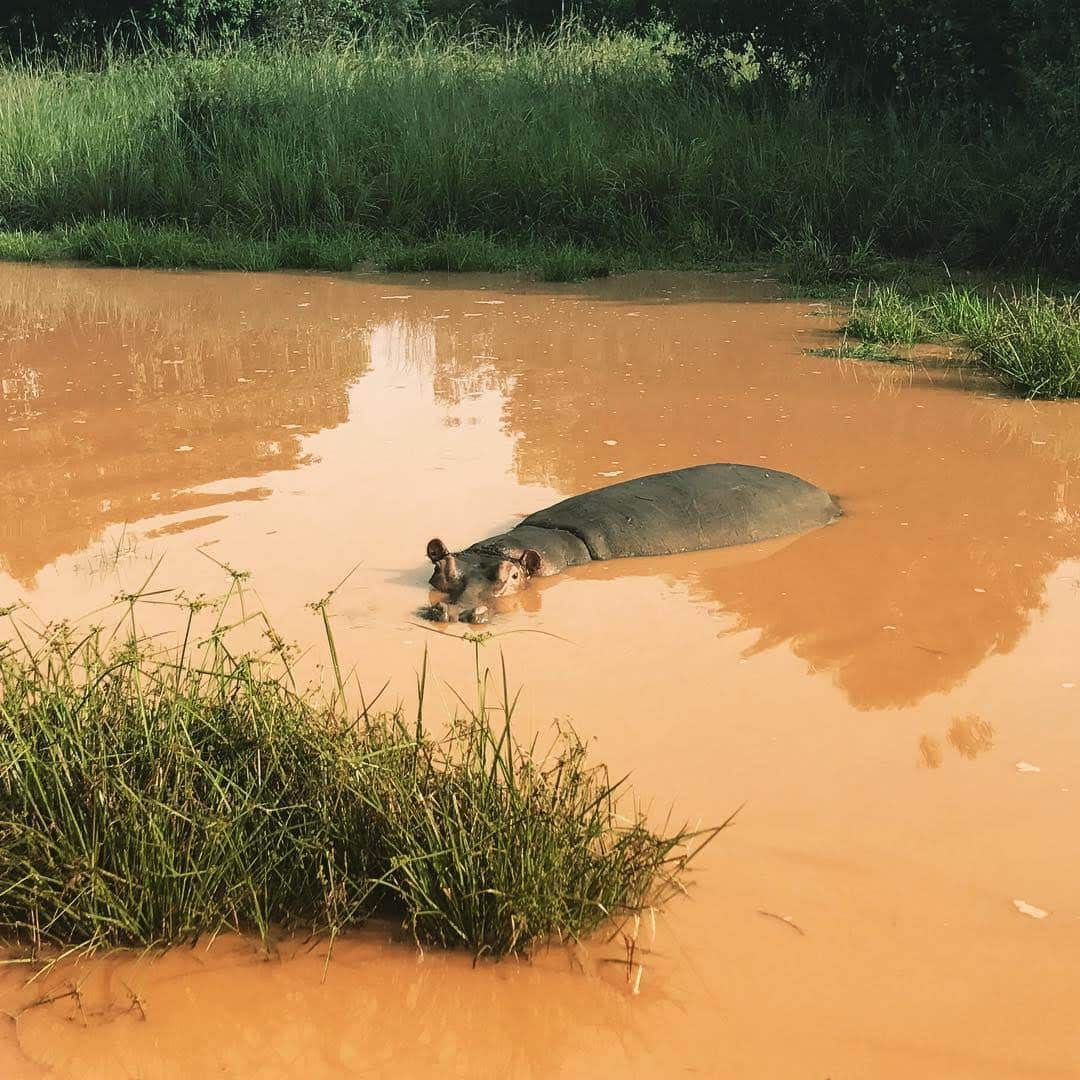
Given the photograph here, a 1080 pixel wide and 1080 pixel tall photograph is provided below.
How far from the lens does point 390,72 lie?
16344 millimetres

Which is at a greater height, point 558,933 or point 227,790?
point 227,790

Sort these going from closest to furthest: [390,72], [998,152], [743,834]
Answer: [743,834] → [998,152] → [390,72]

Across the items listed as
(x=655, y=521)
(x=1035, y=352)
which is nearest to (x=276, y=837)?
(x=655, y=521)

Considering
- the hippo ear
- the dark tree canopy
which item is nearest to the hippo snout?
the hippo ear

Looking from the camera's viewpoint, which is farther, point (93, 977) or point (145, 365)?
point (145, 365)

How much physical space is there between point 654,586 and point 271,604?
141 centimetres

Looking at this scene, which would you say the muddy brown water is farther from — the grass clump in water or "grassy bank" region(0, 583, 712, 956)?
the grass clump in water

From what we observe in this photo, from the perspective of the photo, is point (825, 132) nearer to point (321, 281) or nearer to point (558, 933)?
point (321, 281)

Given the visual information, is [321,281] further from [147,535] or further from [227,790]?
[227,790]

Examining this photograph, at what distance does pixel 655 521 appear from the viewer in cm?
569

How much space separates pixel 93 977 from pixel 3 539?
3.24 meters

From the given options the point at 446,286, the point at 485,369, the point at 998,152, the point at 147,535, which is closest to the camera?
the point at 147,535

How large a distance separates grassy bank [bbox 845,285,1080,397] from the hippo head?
3942 millimetres

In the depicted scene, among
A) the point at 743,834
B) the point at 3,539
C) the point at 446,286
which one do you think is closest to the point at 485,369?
the point at 446,286
